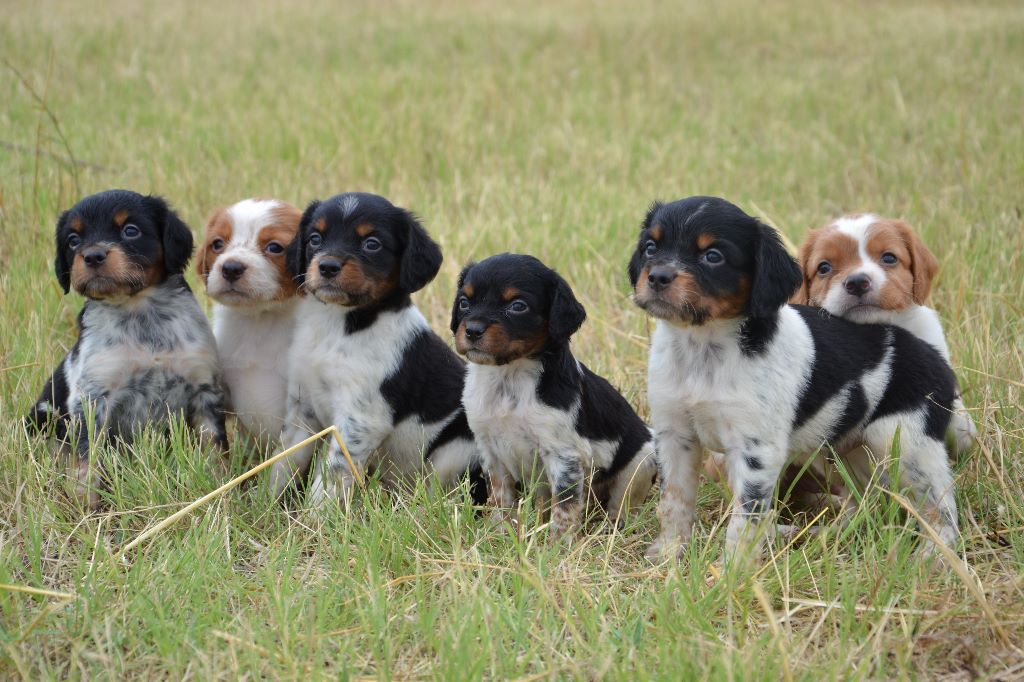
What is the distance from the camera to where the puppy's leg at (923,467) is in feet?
15.4

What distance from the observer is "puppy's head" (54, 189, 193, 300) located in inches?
201

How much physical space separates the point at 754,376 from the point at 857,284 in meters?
0.96

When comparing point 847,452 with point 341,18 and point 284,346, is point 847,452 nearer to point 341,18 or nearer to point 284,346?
point 284,346

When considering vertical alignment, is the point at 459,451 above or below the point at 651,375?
below

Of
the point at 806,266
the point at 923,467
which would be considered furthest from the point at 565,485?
the point at 806,266

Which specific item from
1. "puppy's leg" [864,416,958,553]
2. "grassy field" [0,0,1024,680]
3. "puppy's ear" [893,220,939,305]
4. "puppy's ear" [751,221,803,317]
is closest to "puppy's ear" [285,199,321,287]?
"grassy field" [0,0,1024,680]

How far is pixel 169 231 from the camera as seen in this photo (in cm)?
531

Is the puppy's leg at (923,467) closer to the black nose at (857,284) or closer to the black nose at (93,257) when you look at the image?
the black nose at (857,284)

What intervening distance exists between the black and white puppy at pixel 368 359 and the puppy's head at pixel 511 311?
0.47 meters

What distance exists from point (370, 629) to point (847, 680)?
5.30 ft

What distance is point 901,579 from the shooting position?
4141mm

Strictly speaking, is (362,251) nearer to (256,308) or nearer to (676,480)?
(256,308)

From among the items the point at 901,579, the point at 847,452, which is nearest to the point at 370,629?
the point at 901,579

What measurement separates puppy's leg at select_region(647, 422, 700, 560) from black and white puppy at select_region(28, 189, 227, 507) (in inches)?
88.8
